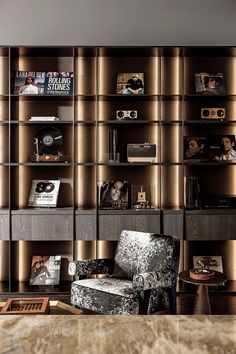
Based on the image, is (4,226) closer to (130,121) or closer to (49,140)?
(49,140)

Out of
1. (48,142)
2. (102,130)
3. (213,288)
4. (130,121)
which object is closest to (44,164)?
(48,142)

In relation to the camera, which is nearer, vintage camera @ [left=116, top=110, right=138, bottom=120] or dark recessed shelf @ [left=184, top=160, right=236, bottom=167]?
dark recessed shelf @ [left=184, top=160, right=236, bottom=167]

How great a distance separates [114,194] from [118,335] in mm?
3171

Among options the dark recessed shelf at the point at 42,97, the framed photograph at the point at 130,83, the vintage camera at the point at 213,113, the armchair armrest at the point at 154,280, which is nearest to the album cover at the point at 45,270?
the armchair armrest at the point at 154,280

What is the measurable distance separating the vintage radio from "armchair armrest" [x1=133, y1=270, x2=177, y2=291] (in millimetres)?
1321

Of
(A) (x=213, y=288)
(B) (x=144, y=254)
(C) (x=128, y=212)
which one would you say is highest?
(C) (x=128, y=212)

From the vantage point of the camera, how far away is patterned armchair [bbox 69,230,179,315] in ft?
9.76

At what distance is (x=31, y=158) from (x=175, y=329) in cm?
332

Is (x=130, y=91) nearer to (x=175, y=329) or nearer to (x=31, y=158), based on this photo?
(x=31, y=158)

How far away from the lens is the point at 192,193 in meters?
4.11

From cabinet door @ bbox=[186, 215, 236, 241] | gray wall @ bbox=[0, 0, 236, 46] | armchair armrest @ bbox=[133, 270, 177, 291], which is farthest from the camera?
gray wall @ bbox=[0, 0, 236, 46]

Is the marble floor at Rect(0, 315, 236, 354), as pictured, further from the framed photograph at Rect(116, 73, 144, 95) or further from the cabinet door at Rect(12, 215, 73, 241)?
the framed photograph at Rect(116, 73, 144, 95)

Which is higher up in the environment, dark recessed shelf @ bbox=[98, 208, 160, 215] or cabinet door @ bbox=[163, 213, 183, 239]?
dark recessed shelf @ bbox=[98, 208, 160, 215]

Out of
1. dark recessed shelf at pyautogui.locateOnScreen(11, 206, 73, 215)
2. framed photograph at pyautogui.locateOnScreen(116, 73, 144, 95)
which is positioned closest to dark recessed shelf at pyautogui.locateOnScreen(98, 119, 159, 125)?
framed photograph at pyautogui.locateOnScreen(116, 73, 144, 95)
